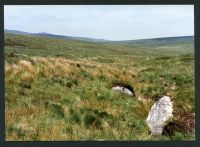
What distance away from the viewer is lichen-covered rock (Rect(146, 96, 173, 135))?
9.61 m

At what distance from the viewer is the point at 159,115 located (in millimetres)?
9680

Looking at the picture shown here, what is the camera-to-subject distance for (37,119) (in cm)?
966

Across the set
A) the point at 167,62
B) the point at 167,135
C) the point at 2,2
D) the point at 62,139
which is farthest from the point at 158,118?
the point at 167,62

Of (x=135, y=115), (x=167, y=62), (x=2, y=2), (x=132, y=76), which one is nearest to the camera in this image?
(x=2, y=2)

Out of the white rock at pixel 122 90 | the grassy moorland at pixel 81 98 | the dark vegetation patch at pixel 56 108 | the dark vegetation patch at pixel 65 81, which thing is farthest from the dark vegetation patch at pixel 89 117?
the white rock at pixel 122 90

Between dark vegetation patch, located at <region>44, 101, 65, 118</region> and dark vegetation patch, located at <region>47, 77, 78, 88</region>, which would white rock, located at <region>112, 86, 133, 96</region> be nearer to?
dark vegetation patch, located at <region>47, 77, 78, 88</region>

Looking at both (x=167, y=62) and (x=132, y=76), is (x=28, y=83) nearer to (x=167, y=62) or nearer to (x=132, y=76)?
(x=132, y=76)

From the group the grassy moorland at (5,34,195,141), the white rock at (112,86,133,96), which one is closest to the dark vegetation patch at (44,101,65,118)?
the grassy moorland at (5,34,195,141)

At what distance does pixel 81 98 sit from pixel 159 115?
1.80 meters

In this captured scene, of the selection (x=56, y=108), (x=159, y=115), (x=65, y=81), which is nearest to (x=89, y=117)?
(x=56, y=108)

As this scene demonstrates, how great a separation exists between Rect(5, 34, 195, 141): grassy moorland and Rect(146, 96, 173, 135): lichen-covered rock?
13 centimetres

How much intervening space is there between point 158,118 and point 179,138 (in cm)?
58

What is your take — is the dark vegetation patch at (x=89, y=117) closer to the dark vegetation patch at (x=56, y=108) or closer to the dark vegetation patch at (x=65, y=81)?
the dark vegetation patch at (x=56, y=108)

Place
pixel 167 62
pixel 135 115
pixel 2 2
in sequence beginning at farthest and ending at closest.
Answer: pixel 167 62 → pixel 135 115 → pixel 2 2
